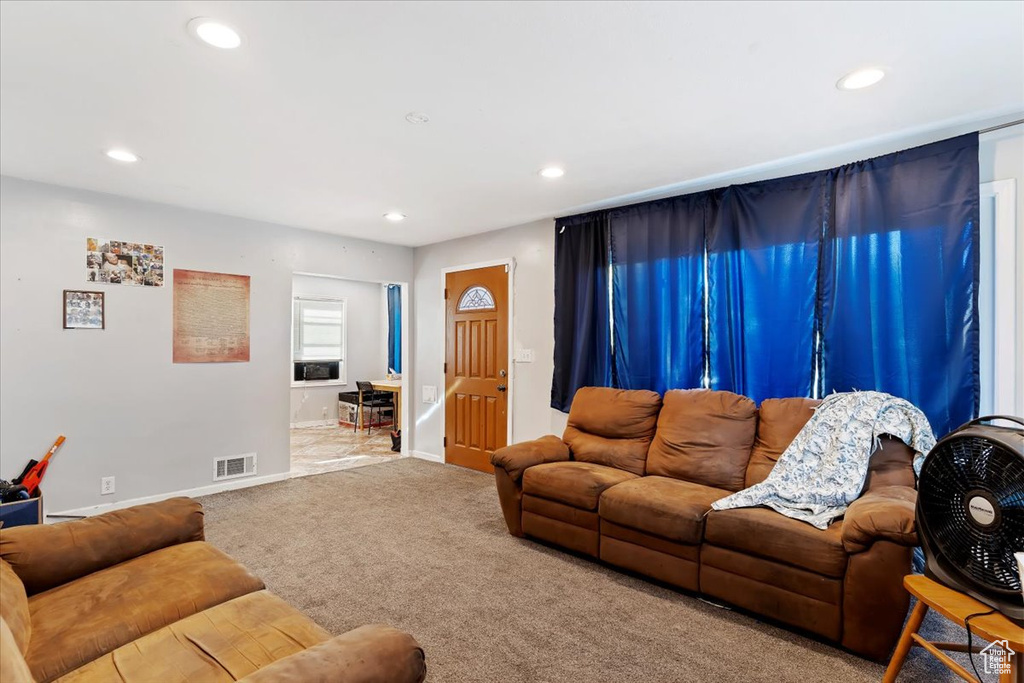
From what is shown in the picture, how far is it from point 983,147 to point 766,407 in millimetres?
1759

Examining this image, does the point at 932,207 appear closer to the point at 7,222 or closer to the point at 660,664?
the point at 660,664

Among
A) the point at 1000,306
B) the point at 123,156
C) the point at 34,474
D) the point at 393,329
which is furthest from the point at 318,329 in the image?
the point at 1000,306

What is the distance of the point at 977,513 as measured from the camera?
159 cm

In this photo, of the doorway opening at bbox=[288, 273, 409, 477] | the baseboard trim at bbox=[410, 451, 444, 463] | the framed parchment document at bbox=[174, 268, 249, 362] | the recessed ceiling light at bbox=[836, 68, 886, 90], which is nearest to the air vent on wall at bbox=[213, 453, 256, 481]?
the framed parchment document at bbox=[174, 268, 249, 362]

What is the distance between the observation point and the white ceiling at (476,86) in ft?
5.86

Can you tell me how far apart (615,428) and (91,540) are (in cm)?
293

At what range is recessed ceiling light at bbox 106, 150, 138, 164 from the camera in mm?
3047

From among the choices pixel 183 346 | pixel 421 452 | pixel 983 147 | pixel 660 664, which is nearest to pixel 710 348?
pixel 983 147

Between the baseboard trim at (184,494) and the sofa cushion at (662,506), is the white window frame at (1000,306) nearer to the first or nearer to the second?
the sofa cushion at (662,506)

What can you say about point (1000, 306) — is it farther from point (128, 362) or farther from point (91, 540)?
point (128, 362)

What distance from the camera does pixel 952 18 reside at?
1773 mm

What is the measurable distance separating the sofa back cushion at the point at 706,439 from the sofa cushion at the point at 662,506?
0.40 feet

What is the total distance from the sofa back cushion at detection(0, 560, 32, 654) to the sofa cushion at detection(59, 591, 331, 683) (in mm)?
186

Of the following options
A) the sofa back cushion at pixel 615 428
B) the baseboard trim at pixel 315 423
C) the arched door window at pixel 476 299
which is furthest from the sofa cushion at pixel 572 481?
the baseboard trim at pixel 315 423
